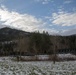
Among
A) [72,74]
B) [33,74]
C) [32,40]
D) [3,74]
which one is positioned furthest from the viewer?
[32,40]

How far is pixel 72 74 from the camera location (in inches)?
666

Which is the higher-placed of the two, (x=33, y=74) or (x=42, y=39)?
(x=42, y=39)

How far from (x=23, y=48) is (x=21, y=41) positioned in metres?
5.42

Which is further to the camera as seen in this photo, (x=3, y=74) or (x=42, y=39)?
(x=42, y=39)

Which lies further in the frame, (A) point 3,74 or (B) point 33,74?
(B) point 33,74

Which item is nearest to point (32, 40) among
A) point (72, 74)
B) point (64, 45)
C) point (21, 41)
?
point (21, 41)

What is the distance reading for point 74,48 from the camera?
137m

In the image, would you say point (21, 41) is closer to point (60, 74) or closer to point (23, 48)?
point (23, 48)

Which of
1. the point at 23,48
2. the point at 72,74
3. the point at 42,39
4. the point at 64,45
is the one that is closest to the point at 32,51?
the point at 23,48

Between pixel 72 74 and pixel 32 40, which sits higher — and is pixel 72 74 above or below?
below

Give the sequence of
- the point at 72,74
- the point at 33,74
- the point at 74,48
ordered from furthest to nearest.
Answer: the point at 74,48 < the point at 72,74 < the point at 33,74

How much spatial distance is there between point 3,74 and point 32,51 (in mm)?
87247

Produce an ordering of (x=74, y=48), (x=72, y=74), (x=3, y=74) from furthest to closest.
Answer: (x=74, y=48)
(x=72, y=74)
(x=3, y=74)

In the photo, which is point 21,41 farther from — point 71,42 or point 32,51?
point 71,42
